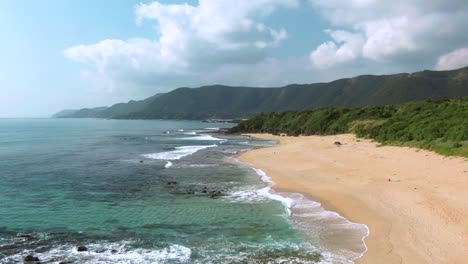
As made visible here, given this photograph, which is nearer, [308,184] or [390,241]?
[390,241]

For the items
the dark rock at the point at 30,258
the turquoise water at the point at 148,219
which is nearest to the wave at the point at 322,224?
the turquoise water at the point at 148,219

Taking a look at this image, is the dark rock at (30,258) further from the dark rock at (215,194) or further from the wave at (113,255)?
the dark rock at (215,194)

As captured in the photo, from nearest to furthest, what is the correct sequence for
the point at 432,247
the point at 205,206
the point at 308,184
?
1. the point at 432,247
2. the point at 205,206
3. the point at 308,184

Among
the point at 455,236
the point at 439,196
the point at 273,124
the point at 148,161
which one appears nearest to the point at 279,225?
the point at 455,236

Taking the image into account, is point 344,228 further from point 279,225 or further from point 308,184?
point 308,184

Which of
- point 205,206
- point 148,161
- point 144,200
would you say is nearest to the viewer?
point 205,206

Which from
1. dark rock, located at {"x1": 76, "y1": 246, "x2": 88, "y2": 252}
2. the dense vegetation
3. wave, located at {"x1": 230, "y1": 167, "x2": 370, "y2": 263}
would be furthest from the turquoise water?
the dense vegetation

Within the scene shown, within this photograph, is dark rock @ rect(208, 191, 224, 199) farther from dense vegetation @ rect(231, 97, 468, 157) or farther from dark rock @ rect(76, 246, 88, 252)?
dense vegetation @ rect(231, 97, 468, 157)
